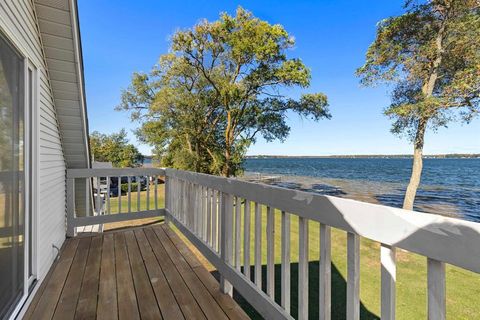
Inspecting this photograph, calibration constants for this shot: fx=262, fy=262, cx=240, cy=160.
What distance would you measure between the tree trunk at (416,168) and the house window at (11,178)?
9.80 m

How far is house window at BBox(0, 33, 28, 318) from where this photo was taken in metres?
1.65

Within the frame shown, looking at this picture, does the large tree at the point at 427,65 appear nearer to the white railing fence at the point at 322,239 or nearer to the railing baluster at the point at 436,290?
the white railing fence at the point at 322,239

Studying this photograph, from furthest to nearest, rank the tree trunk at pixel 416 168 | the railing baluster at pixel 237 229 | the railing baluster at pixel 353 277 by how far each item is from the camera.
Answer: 1. the tree trunk at pixel 416 168
2. the railing baluster at pixel 237 229
3. the railing baluster at pixel 353 277

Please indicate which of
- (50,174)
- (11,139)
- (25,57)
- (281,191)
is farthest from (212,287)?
(25,57)

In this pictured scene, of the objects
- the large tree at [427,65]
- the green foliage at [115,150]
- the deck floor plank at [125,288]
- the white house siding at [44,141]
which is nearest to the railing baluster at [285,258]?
the deck floor plank at [125,288]

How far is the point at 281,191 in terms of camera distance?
1.55 meters

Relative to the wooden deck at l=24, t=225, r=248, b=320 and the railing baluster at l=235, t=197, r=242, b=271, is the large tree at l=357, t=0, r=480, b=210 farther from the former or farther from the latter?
the wooden deck at l=24, t=225, r=248, b=320

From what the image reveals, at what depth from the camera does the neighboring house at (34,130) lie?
173 cm

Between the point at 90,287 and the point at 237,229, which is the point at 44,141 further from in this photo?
the point at 237,229

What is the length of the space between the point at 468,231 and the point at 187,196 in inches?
114

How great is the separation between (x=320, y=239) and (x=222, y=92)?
923 cm

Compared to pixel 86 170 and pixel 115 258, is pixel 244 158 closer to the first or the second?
pixel 86 170

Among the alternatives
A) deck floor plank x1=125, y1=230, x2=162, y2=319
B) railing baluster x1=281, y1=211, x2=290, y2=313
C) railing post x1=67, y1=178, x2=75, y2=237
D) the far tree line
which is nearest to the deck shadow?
deck floor plank x1=125, y1=230, x2=162, y2=319

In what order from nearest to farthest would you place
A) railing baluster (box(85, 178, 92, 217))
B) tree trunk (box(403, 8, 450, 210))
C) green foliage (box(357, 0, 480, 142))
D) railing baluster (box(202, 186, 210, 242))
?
railing baluster (box(202, 186, 210, 242)), railing baluster (box(85, 178, 92, 217)), green foliage (box(357, 0, 480, 142)), tree trunk (box(403, 8, 450, 210))
